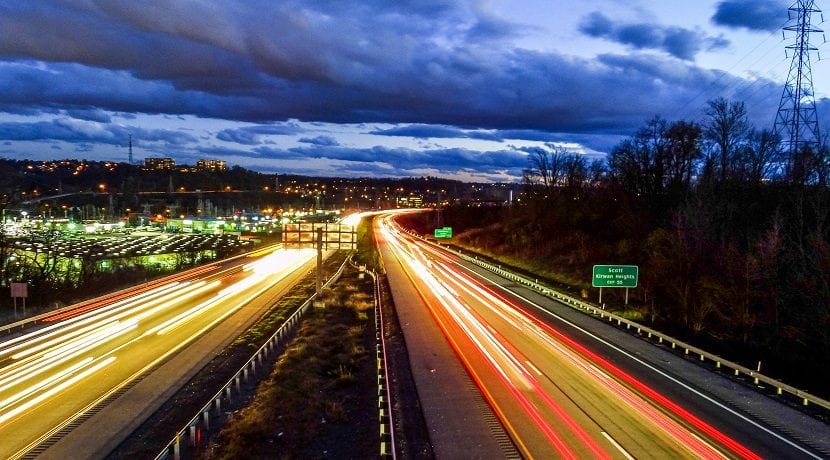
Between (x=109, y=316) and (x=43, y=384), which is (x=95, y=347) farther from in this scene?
(x=109, y=316)

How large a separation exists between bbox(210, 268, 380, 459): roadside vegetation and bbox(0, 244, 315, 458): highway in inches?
175

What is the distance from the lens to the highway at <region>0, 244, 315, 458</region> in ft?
58.9

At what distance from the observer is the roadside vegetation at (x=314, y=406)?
15.8m

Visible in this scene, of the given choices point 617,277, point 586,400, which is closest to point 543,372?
point 586,400

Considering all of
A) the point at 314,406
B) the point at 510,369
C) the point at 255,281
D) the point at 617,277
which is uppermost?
the point at 617,277

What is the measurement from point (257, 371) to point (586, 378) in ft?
41.6

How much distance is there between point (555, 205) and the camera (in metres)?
86.2

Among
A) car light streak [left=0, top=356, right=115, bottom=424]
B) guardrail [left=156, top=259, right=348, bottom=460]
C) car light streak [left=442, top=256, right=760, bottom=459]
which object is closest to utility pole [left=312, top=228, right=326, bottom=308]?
guardrail [left=156, top=259, right=348, bottom=460]

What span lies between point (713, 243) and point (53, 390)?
34952 millimetres

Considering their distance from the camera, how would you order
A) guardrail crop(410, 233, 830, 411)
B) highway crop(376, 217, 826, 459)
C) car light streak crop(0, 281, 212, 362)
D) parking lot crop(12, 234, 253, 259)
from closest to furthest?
highway crop(376, 217, 826, 459)
guardrail crop(410, 233, 830, 411)
car light streak crop(0, 281, 212, 362)
parking lot crop(12, 234, 253, 259)

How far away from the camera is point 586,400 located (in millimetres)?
18891

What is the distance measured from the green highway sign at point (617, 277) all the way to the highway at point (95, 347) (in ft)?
71.7

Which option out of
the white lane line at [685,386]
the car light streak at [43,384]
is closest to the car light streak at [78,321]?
the car light streak at [43,384]

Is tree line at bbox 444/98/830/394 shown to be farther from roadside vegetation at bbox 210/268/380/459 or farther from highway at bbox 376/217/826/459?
roadside vegetation at bbox 210/268/380/459
